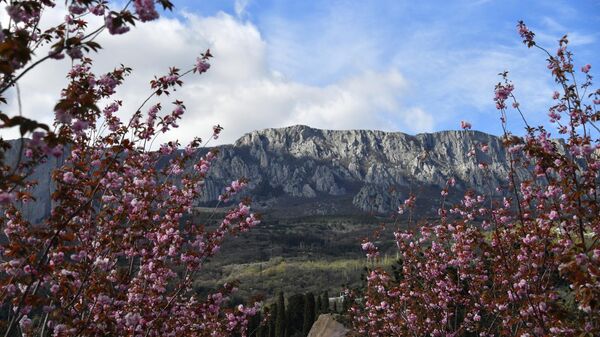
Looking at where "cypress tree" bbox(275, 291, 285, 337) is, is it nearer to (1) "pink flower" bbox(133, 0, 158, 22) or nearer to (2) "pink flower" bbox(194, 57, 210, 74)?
(2) "pink flower" bbox(194, 57, 210, 74)

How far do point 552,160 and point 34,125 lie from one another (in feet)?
23.9

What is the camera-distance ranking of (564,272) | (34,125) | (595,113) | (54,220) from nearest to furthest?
1. (34,125)
2. (564,272)
3. (54,220)
4. (595,113)

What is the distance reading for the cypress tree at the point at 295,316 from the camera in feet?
206

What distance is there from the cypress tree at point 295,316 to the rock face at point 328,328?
2631 cm

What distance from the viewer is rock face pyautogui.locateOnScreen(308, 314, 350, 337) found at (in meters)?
33.3

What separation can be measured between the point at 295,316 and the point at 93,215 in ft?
189

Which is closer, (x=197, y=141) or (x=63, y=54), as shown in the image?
(x=63, y=54)

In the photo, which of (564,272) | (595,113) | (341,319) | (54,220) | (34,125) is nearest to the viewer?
(34,125)

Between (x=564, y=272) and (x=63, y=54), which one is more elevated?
(x=63, y=54)

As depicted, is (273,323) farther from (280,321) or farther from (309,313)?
(309,313)

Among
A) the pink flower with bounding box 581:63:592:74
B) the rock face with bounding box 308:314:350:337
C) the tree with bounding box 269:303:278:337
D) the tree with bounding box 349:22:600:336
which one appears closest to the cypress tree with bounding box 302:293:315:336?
the tree with bounding box 269:303:278:337

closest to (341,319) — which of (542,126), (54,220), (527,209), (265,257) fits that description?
(527,209)

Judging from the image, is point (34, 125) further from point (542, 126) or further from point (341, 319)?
point (341, 319)

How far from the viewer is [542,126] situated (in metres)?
8.72
